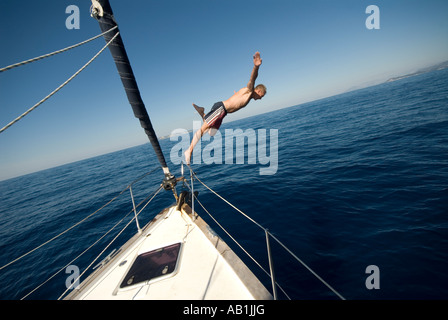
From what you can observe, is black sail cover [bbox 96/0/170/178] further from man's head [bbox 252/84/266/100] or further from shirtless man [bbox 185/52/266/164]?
man's head [bbox 252/84/266/100]

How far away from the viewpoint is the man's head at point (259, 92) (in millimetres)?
4488

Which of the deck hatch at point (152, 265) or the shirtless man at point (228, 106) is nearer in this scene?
the deck hatch at point (152, 265)

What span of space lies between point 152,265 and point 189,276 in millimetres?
955

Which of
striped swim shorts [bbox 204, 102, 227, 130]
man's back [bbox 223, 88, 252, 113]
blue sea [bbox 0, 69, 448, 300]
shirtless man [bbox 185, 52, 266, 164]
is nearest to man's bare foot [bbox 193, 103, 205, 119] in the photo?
shirtless man [bbox 185, 52, 266, 164]

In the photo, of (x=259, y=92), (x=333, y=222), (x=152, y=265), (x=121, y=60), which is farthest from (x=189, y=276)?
(x=333, y=222)

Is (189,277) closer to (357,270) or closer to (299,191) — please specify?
(357,270)

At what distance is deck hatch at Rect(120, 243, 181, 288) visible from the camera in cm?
326

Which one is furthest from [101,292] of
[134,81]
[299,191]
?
[299,191]

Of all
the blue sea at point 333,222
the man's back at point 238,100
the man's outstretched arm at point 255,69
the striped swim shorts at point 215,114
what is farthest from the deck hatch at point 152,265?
the man's outstretched arm at point 255,69

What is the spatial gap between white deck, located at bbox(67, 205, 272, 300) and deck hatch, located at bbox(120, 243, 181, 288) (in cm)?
11

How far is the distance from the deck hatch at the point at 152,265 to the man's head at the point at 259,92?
4.40 meters

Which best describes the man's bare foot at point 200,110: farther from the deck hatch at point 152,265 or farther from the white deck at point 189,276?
the deck hatch at point 152,265

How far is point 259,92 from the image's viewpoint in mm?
4535
